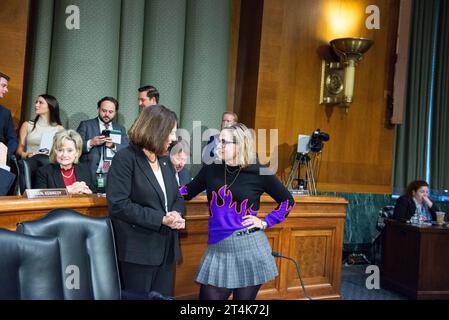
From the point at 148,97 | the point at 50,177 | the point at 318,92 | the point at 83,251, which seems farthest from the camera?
the point at 318,92

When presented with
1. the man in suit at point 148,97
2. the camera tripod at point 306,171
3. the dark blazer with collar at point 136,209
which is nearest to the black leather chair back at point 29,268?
the dark blazer with collar at point 136,209

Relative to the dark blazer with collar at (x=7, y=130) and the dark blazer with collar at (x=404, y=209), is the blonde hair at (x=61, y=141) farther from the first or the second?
the dark blazer with collar at (x=404, y=209)

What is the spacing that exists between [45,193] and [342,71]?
4.59m

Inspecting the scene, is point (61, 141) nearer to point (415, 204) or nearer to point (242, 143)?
point (242, 143)

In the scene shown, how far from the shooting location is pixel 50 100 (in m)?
4.19

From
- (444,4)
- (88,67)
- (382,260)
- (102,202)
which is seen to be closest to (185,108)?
(88,67)

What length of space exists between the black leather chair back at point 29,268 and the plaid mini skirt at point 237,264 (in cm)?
81

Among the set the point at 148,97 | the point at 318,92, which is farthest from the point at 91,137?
the point at 318,92

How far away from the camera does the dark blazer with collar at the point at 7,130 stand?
404 cm

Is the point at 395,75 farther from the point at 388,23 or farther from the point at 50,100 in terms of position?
the point at 50,100

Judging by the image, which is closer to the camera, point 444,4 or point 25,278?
point 25,278

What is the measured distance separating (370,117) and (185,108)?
2.52m

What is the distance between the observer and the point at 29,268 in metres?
1.81
